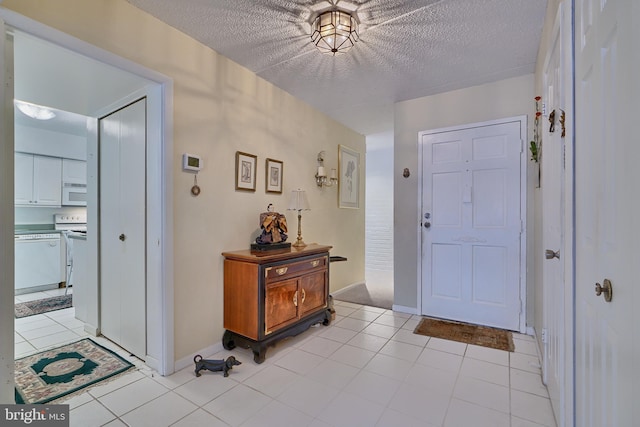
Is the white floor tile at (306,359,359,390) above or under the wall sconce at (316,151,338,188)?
under

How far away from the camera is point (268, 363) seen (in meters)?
2.23

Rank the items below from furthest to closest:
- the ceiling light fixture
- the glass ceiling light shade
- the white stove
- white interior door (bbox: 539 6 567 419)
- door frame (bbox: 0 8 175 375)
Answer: the white stove, the ceiling light fixture, door frame (bbox: 0 8 175 375), the glass ceiling light shade, white interior door (bbox: 539 6 567 419)

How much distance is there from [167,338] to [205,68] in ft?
6.86

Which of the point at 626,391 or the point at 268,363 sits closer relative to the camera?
the point at 626,391

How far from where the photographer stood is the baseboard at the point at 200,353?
2121 mm

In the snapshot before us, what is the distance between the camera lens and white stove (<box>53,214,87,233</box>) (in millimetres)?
4859

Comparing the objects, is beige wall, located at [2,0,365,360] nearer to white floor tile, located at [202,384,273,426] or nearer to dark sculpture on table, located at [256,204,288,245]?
dark sculpture on table, located at [256,204,288,245]

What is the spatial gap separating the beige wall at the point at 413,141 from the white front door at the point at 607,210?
199 centimetres

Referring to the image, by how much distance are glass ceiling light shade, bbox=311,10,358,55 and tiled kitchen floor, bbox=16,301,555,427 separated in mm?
2366

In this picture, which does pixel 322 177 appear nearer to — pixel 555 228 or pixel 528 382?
pixel 555 228

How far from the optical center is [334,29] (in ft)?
6.32

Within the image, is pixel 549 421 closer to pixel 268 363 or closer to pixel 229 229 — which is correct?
pixel 268 363

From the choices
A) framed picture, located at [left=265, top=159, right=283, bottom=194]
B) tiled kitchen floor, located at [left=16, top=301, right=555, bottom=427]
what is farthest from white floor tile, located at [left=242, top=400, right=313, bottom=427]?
framed picture, located at [left=265, top=159, right=283, bottom=194]

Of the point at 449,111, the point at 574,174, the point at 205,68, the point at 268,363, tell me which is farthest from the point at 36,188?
the point at 574,174
